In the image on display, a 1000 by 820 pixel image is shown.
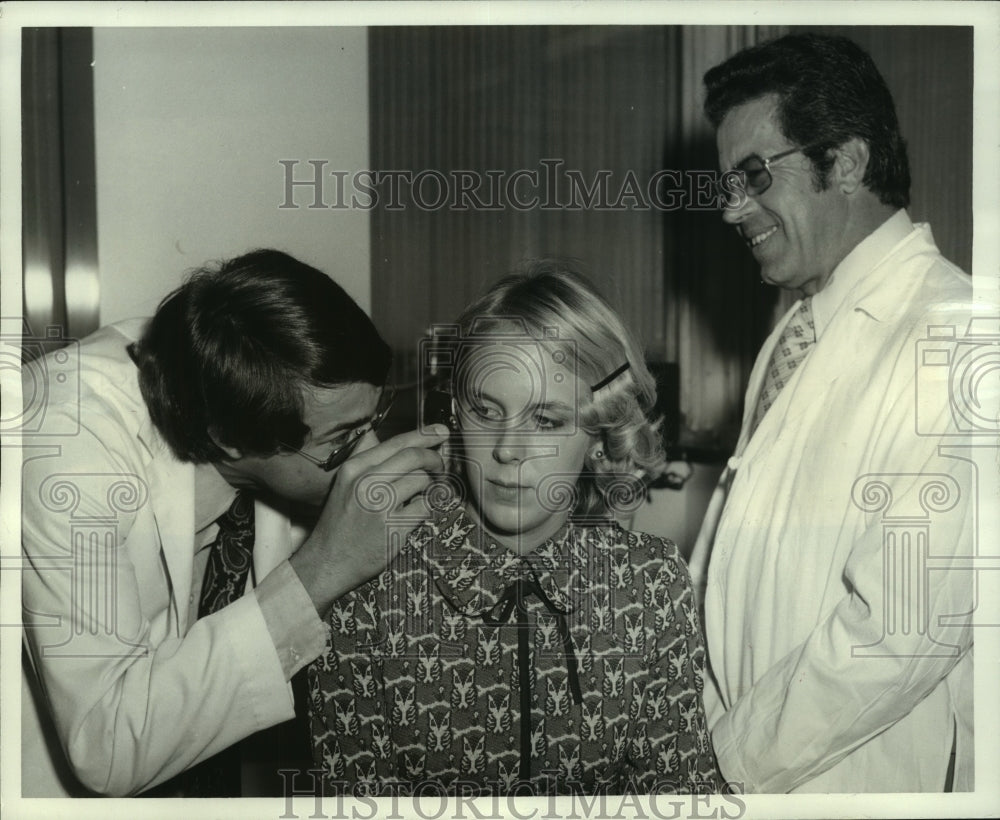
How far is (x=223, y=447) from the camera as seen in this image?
138 cm

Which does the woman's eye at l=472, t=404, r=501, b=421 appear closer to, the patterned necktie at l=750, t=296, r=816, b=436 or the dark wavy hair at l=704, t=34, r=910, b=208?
the patterned necktie at l=750, t=296, r=816, b=436

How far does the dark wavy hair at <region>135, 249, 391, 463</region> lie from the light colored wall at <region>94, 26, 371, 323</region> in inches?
2.4

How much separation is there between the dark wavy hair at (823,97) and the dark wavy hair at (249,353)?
70 centimetres

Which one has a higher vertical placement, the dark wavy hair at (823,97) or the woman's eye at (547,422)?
the dark wavy hair at (823,97)

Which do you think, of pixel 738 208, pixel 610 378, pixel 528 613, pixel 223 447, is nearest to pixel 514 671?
pixel 528 613

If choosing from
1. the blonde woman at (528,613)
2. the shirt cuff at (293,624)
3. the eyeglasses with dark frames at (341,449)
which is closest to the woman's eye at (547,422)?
the blonde woman at (528,613)

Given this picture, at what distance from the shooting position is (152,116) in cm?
141

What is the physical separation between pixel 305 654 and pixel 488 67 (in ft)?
3.23

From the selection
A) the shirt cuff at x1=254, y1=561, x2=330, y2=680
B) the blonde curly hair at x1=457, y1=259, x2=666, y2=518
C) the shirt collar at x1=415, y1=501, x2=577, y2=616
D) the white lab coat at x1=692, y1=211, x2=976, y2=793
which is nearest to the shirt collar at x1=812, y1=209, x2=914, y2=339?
the white lab coat at x1=692, y1=211, x2=976, y2=793

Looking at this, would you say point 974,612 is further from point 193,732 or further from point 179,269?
point 179,269

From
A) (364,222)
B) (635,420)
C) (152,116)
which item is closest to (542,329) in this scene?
(635,420)

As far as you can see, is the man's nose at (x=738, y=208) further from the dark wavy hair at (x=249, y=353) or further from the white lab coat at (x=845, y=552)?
the dark wavy hair at (x=249, y=353)

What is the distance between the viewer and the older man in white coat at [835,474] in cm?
134

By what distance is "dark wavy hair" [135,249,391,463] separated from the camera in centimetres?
131
